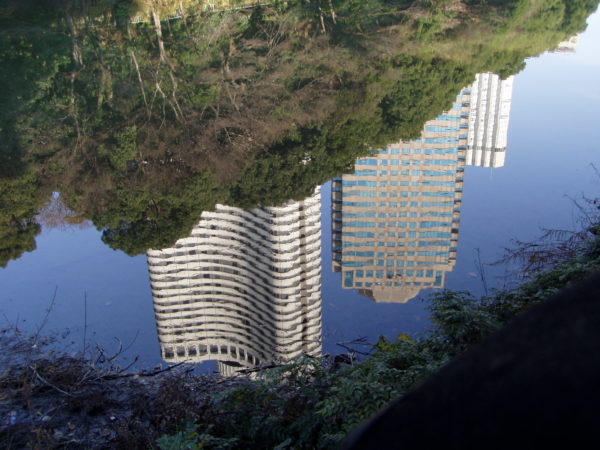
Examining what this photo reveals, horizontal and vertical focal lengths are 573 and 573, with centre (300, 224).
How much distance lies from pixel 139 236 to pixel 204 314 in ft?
4.97

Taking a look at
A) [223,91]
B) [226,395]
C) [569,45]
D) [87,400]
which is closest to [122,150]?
[223,91]

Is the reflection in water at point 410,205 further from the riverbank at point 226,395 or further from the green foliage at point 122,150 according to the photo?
the green foliage at point 122,150

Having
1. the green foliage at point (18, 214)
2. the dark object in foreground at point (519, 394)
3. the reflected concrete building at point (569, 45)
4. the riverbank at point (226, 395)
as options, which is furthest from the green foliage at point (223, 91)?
the dark object in foreground at point (519, 394)

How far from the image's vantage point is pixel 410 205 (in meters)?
7.96

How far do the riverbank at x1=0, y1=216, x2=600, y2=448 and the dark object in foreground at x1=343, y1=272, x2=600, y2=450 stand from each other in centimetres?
251

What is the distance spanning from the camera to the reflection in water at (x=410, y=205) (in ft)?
20.9

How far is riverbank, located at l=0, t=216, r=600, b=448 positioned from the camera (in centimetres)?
329

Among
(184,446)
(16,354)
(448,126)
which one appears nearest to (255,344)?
(16,354)

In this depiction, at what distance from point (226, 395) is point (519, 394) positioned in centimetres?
344

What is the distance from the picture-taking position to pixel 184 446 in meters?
2.85

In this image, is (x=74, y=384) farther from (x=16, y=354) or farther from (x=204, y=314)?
(x=204, y=314)

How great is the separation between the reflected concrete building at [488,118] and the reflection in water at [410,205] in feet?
0.07

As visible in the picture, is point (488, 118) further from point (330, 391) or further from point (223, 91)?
point (330, 391)

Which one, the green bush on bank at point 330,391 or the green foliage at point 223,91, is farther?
the green foliage at point 223,91
